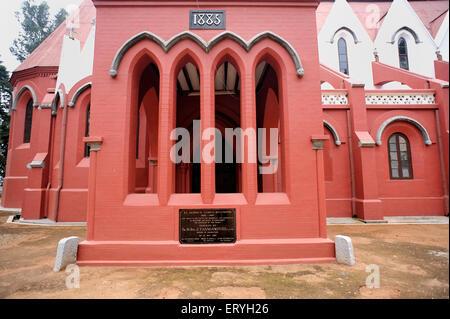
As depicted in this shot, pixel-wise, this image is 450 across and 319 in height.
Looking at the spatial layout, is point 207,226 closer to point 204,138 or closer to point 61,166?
point 204,138

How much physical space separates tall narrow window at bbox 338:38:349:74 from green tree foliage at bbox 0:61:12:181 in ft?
82.6

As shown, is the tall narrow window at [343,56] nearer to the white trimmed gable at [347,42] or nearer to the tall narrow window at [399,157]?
the white trimmed gable at [347,42]

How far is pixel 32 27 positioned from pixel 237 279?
1202 inches

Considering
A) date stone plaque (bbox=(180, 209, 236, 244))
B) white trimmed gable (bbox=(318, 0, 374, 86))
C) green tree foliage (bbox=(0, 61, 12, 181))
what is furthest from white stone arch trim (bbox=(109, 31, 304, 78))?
green tree foliage (bbox=(0, 61, 12, 181))

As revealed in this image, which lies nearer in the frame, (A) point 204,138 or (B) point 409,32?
(A) point 204,138

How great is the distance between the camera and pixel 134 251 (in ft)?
14.4

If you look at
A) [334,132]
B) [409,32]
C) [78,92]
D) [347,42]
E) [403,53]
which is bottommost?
[334,132]

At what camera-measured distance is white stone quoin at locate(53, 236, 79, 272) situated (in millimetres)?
4121

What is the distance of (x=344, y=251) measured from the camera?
437cm

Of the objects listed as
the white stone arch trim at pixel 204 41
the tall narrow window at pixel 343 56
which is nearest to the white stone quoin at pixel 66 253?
the white stone arch trim at pixel 204 41

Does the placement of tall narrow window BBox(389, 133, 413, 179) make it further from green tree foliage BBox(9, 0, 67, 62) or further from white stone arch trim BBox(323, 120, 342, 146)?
green tree foliage BBox(9, 0, 67, 62)

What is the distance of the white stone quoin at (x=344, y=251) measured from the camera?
4316 millimetres

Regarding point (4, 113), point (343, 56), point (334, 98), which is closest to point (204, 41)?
point (334, 98)
